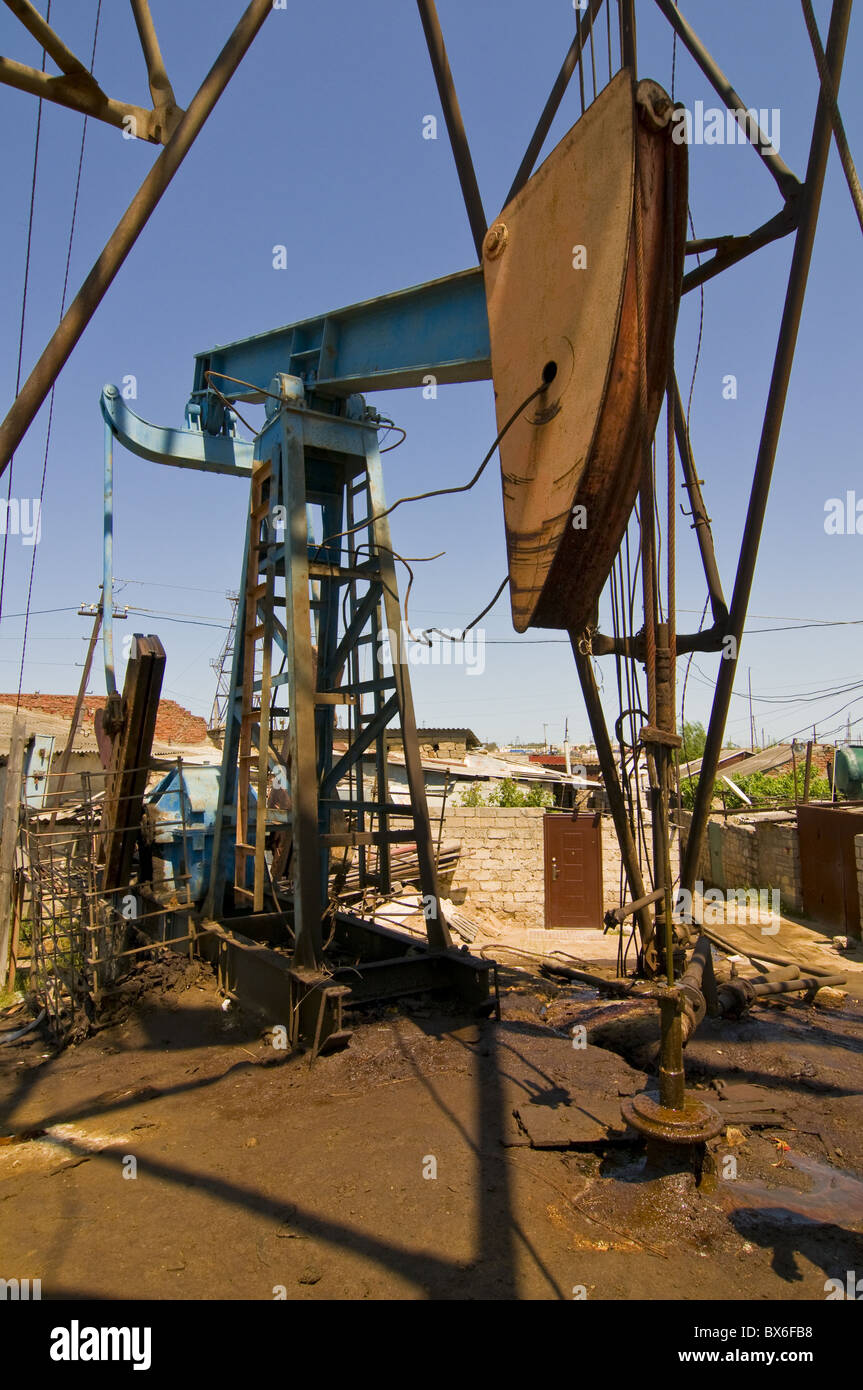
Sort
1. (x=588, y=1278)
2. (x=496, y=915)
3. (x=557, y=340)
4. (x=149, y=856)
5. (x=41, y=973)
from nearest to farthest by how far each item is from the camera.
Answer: (x=588, y=1278) → (x=557, y=340) → (x=41, y=973) → (x=149, y=856) → (x=496, y=915)

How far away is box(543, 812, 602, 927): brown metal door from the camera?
48.1 ft

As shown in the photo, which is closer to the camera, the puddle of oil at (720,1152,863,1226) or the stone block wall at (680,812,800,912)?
the puddle of oil at (720,1152,863,1226)

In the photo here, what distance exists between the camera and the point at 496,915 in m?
14.7

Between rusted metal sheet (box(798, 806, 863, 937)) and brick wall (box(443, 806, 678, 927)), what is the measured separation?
7.39 ft

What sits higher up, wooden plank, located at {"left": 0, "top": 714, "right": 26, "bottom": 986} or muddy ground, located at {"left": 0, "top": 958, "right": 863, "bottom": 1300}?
wooden plank, located at {"left": 0, "top": 714, "right": 26, "bottom": 986}

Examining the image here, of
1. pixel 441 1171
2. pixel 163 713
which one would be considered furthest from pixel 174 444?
pixel 163 713

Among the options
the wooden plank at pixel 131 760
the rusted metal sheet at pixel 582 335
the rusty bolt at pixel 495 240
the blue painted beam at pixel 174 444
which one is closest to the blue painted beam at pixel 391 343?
the blue painted beam at pixel 174 444

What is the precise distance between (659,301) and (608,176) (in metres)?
0.47

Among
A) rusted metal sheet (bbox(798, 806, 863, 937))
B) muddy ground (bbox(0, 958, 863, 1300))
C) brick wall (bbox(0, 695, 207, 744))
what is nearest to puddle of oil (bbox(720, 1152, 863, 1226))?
muddy ground (bbox(0, 958, 863, 1300))

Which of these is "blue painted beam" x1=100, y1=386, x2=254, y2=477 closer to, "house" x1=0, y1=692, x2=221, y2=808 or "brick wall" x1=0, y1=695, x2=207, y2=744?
"house" x1=0, y1=692, x2=221, y2=808

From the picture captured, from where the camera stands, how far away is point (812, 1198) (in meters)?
2.89

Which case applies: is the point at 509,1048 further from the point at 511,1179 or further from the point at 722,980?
the point at 722,980
